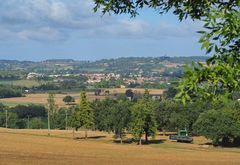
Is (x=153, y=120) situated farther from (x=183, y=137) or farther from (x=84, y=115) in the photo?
(x=84, y=115)

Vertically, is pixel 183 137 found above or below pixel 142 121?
below

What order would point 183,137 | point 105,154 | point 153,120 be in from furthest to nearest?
point 183,137 → point 153,120 → point 105,154

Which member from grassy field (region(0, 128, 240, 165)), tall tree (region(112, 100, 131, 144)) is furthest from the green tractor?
tall tree (region(112, 100, 131, 144))

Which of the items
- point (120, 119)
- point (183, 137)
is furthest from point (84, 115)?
point (183, 137)

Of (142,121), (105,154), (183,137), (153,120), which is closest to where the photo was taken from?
(105,154)

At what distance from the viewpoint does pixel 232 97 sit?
6.20 m

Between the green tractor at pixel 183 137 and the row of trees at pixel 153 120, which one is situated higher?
the row of trees at pixel 153 120

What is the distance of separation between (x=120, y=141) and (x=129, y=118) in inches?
194

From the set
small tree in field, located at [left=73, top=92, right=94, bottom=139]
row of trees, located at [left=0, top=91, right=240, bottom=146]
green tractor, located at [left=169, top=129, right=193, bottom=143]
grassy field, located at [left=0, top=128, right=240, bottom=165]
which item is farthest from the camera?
green tractor, located at [left=169, top=129, right=193, bottom=143]

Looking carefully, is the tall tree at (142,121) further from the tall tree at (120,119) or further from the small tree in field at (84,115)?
the small tree in field at (84,115)

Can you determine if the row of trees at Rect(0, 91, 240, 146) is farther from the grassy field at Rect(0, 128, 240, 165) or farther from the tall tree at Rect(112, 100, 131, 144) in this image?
the grassy field at Rect(0, 128, 240, 165)

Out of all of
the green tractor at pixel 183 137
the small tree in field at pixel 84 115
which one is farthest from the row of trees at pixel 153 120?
the green tractor at pixel 183 137

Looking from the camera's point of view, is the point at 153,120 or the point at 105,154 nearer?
the point at 105,154

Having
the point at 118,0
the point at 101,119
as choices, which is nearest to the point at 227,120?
the point at 101,119
